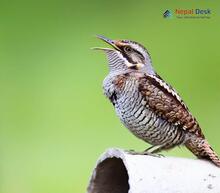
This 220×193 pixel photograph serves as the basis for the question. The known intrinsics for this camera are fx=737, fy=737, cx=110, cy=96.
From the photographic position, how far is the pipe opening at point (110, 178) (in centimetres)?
205

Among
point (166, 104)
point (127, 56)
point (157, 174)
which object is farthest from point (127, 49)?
point (157, 174)

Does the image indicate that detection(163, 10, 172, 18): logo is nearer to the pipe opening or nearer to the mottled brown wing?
the mottled brown wing

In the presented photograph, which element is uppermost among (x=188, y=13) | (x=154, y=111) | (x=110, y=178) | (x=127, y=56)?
(x=188, y=13)

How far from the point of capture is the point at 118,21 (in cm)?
313

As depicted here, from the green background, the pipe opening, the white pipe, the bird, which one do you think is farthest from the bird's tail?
the green background

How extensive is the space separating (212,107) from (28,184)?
82cm

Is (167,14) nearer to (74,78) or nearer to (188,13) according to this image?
(188,13)

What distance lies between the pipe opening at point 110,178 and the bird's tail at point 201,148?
264 mm

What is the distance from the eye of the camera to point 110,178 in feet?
6.98

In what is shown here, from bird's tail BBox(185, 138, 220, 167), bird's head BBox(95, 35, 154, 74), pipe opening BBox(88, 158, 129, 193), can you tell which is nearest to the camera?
pipe opening BBox(88, 158, 129, 193)

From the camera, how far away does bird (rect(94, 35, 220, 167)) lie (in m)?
2.28

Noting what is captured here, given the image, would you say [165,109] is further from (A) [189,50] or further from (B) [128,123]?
(A) [189,50]

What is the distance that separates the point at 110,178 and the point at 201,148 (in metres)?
0.33

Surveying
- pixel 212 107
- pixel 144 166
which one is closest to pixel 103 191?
pixel 144 166
